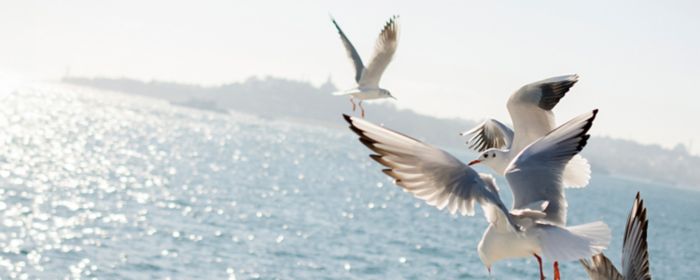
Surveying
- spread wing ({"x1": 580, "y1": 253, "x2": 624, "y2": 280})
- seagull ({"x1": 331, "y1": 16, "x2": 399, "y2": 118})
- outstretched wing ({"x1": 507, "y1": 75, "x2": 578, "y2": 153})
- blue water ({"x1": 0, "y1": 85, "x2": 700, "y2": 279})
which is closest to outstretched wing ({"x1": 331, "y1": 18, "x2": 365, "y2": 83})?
seagull ({"x1": 331, "y1": 16, "x2": 399, "y2": 118})

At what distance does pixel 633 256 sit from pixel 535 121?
1.93m

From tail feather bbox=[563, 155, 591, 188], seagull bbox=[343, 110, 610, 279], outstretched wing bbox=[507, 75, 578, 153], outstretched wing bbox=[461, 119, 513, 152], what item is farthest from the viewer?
outstretched wing bbox=[461, 119, 513, 152]

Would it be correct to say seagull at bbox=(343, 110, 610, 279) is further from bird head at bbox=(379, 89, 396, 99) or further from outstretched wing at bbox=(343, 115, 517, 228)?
bird head at bbox=(379, 89, 396, 99)

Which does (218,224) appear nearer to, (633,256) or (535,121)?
(535,121)

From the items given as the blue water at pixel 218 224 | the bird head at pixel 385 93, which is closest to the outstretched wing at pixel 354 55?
the bird head at pixel 385 93

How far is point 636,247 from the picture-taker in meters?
5.83

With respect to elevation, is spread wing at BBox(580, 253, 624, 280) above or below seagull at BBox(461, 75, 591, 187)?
below

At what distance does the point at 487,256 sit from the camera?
18.0 feet

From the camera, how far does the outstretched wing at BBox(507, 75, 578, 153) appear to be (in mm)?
7344

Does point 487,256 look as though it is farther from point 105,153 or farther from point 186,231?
point 105,153

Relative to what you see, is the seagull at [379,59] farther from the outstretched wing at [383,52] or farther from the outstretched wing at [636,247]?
the outstretched wing at [636,247]

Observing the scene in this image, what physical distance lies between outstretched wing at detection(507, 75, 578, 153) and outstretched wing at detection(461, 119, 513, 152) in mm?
1083

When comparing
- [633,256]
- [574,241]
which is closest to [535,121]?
[633,256]

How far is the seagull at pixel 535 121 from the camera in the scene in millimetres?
6957
